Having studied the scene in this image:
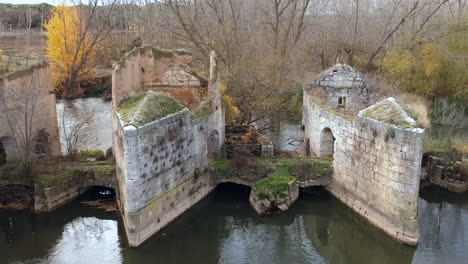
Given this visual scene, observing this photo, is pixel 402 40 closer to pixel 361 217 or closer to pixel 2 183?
pixel 361 217

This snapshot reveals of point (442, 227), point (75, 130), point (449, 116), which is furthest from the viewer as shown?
point (449, 116)

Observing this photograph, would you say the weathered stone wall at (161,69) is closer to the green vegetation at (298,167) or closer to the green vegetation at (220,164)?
the green vegetation at (220,164)

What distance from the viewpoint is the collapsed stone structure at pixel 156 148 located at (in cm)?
1304

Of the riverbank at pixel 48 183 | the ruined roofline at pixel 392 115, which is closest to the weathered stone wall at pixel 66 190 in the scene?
the riverbank at pixel 48 183

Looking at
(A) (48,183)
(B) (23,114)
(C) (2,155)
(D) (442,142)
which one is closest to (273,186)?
(A) (48,183)

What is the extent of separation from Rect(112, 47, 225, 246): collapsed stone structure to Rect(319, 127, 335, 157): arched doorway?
410cm

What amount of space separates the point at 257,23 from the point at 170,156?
70.7 feet

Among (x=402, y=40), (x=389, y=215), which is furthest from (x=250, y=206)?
(x=402, y=40)

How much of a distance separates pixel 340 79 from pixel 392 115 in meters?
7.02

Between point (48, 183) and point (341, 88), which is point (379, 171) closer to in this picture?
point (341, 88)

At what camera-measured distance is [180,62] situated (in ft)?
66.7

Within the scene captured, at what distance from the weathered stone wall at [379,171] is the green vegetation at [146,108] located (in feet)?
19.5

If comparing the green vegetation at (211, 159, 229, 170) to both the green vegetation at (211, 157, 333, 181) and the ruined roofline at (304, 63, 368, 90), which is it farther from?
the ruined roofline at (304, 63, 368, 90)

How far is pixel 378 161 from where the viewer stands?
14086 millimetres
